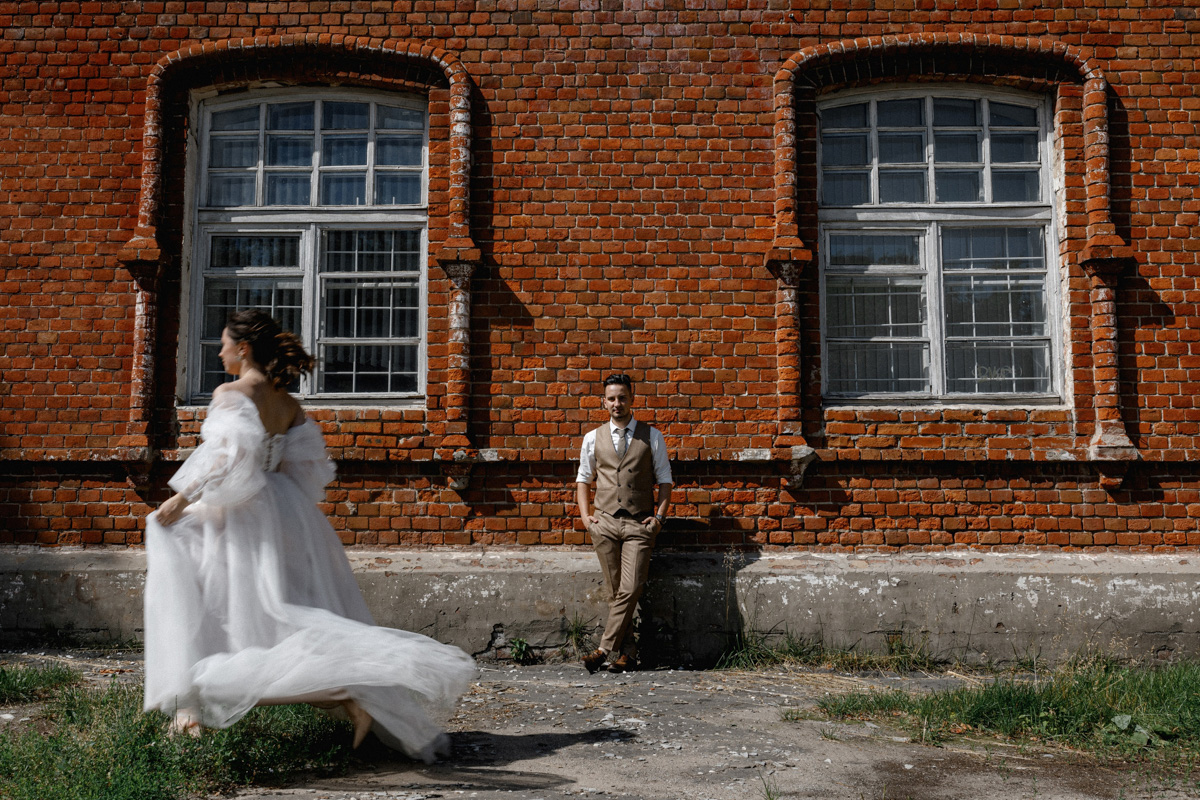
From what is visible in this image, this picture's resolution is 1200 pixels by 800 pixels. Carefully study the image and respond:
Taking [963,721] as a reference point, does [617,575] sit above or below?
above

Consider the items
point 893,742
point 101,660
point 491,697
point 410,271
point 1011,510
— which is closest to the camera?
point 893,742

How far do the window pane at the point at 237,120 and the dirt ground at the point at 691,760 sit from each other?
3.99 m

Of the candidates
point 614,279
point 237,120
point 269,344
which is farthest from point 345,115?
point 269,344

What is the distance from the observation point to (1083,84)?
648cm

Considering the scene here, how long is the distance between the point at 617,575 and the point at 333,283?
120 inches

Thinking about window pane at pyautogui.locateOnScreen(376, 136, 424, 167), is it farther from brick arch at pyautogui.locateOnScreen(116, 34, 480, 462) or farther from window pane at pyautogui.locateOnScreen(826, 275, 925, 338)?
window pane at pyautogui.locateOnScreen(826, 275, 925, 338)

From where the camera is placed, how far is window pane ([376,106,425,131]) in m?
6.73

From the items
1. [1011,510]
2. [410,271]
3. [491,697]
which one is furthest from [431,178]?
[1011,510]

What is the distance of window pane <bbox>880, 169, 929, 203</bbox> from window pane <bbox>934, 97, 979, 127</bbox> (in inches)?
16.7

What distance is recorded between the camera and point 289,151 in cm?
674

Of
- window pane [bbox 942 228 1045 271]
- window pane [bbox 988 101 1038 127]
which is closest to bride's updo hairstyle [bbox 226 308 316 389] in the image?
window pane [bbox 942 228 1045 271]

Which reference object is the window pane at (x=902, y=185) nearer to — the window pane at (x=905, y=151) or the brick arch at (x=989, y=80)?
the window pane at (x=905, y=151)

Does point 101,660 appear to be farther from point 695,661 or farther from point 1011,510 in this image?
point 1011,510

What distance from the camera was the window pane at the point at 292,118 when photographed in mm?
6746
